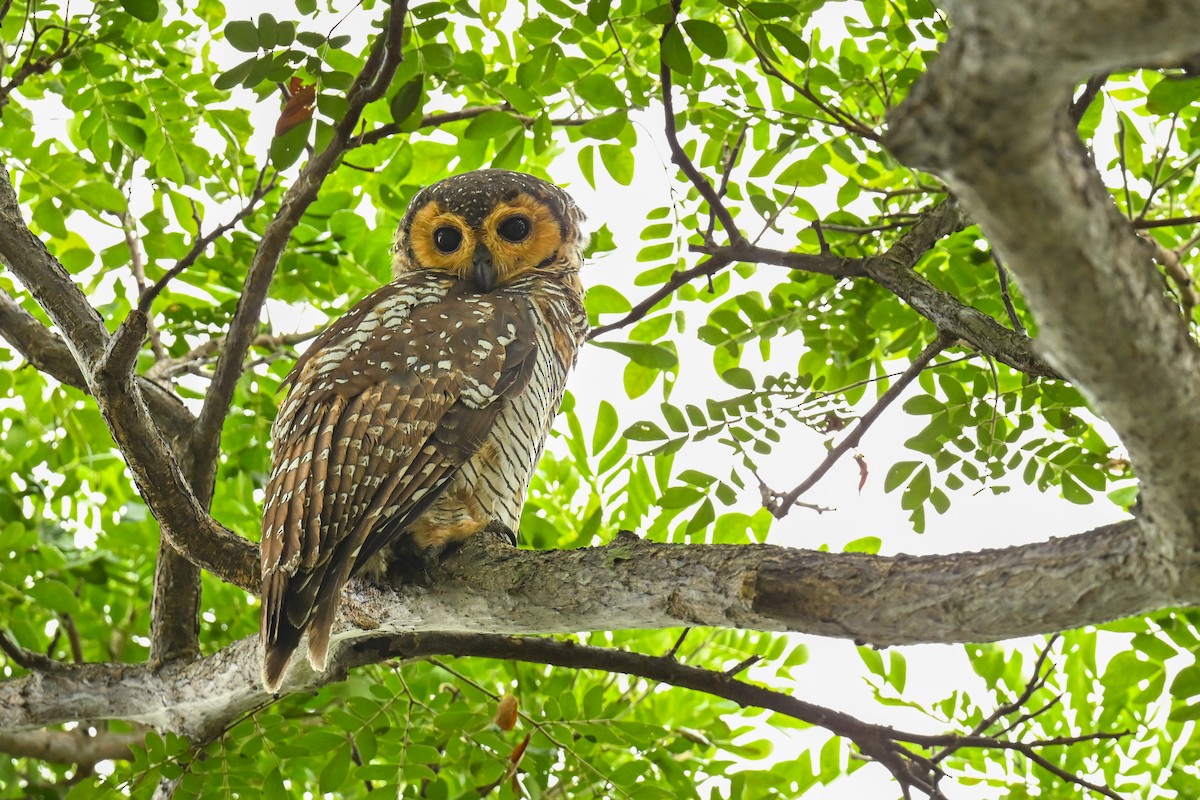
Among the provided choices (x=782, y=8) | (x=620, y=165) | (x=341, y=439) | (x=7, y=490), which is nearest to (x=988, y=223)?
(x=782, y=8)

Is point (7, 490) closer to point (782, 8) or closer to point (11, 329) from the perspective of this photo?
point (11, 329)

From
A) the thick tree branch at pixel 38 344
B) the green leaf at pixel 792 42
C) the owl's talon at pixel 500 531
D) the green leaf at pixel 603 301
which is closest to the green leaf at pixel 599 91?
the green leaf at pixel 792 42

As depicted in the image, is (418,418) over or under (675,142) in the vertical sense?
under

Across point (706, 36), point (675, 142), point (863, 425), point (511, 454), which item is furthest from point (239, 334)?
point (863, 425)

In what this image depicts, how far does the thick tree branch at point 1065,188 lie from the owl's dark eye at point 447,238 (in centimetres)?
176

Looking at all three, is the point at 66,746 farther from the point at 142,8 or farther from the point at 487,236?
the point at 142,8

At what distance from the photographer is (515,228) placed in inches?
93.8

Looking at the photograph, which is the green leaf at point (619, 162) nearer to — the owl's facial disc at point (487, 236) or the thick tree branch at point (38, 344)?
the owl's facial disc at point (487, 236)

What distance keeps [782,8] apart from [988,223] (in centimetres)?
102

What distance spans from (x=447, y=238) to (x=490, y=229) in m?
0.10

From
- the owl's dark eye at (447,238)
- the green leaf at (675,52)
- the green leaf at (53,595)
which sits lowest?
the green leaf at (53,595)

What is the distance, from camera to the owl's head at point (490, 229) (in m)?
2.33

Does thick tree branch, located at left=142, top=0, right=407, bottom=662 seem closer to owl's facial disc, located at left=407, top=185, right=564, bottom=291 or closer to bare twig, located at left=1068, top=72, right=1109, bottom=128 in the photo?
owl's facial disc, located at left=407, top=185, right=564, bottom=291

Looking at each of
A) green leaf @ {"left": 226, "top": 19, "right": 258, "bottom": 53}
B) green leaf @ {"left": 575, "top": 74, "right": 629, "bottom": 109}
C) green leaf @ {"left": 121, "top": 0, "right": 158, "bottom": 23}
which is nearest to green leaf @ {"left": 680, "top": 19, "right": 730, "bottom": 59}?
green leaf @ {"left": 575, "top": 74, "right": 629, "bottom": 109}
